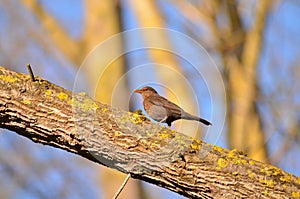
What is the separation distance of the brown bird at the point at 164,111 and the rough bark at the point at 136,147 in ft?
0.62

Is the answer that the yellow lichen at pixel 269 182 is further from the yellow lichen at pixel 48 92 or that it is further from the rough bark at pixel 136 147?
the yellow lichen at pixel 48 92

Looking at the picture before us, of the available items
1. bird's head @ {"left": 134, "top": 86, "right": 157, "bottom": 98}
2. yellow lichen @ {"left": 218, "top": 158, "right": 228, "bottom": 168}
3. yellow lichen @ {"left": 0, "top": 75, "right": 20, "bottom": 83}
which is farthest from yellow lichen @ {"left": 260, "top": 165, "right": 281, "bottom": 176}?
yellow lichen @ {"left": 0, "top": 75, "right": 20, "bottom": 83}

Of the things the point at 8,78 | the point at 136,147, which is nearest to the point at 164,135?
the point at 136,147

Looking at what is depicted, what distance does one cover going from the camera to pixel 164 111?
2.42 m

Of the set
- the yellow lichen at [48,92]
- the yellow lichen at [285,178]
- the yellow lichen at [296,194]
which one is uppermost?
the yellow lichen at [285,178]

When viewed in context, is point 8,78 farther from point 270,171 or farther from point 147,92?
point 270,171

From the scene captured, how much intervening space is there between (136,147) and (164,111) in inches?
12.4

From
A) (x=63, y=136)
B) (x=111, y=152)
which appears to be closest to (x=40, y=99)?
(x=63, y=136)

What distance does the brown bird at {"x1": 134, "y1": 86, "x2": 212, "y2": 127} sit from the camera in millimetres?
2393

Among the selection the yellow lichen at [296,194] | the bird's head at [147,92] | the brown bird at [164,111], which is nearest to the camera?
the yellow lichen at [296,194]

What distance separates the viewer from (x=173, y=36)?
17.3 feet

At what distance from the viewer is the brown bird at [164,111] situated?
7.85 feet

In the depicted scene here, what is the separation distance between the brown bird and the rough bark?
19 centimetres

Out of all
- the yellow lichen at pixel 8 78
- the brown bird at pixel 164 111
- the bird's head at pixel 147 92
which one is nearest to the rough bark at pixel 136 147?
the yellow lichen at pixel 8 78
